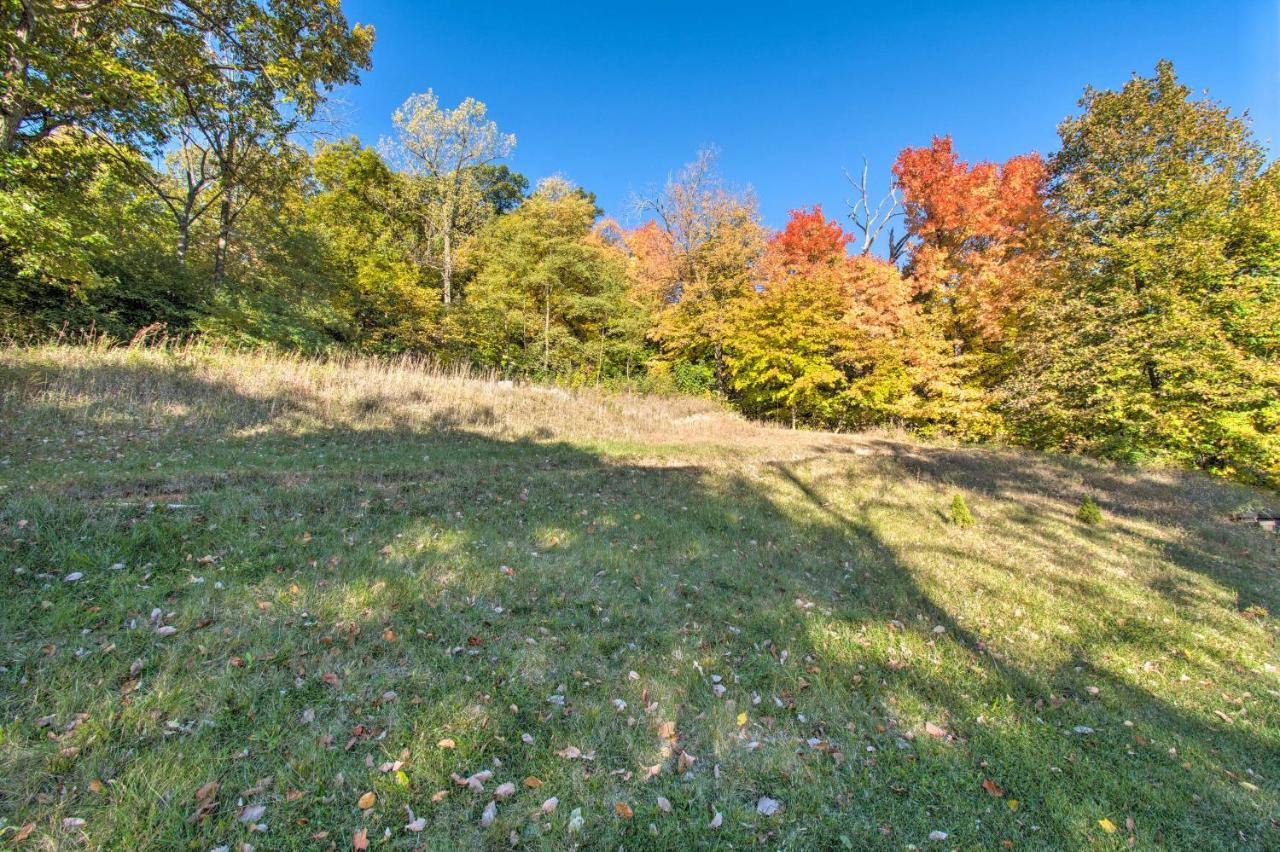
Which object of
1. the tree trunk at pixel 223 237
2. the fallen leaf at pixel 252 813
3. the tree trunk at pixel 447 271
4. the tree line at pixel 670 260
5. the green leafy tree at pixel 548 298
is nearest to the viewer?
the fallen leaf at pixel 252 813

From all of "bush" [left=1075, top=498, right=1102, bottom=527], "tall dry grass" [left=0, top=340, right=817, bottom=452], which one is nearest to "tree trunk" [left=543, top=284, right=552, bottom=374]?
"tall dry grass" [left=0, top=340, right=817, bottom=452]

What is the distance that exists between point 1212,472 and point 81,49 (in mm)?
30041

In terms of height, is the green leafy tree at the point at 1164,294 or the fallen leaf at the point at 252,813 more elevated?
the green leafy tree at the point at 1164,294

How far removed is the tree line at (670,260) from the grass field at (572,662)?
238 inches

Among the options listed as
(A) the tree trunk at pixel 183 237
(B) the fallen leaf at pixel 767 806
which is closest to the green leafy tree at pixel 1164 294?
(B) the fallen leaf at pixel 767 806

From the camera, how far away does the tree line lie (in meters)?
11.2

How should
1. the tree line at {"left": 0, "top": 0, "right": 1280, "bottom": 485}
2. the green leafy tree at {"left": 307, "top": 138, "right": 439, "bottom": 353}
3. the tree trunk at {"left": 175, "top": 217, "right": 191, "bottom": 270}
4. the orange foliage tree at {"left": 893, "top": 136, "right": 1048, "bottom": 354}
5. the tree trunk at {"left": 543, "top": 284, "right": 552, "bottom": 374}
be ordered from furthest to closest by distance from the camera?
the tree trunk at {"left": 543, "top": 284, "right": 552, "bottom": 374}
the green leafy tree at {"left": 307, "top": 138, "right": 439, "bottom": 353}
the orange foliage tree at {"left": 893, "top": 136, "right": 1048, "bottom": 354}
the tree trunk at {"left": 175, "top": 217, "right": 191, "bottom": 270}
the tree line at {"left": 0, "top": 0, "right": 1280, "bottom": 485}

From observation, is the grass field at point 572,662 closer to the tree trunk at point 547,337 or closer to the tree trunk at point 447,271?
the tree trunk at point 547,337

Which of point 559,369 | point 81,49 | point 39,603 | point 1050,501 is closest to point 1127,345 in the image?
point 1050,501

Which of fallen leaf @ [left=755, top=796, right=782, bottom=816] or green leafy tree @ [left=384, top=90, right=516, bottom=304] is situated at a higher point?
green leafy tree @ [left=384, top=90, right=516, bottom=304]

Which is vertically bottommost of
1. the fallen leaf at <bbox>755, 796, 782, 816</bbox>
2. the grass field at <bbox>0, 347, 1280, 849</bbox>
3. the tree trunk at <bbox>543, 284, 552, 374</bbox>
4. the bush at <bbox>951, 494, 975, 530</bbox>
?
the fallen leaf at <bbox>755, 796, 782, 816</bbox>

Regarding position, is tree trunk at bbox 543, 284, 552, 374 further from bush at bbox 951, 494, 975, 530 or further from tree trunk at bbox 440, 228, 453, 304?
bush at bbox 951, 494, 975, 530

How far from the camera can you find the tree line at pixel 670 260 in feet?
36.9

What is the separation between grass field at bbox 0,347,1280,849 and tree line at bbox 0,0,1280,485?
19.9 feet
